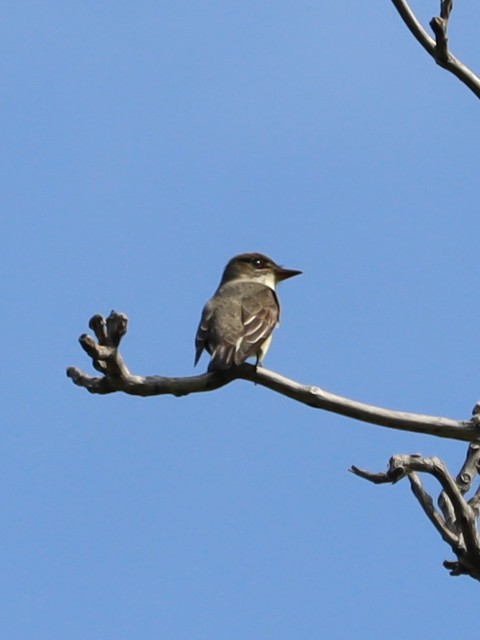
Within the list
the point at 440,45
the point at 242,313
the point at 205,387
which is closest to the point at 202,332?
the point at 242,313

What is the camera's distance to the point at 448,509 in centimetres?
682

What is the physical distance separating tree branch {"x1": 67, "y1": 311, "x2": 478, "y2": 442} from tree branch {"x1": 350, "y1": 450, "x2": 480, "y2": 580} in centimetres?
20

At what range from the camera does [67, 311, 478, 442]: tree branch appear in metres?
6.35

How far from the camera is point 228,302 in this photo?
9.55m

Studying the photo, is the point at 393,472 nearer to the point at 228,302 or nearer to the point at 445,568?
the point at 445,568

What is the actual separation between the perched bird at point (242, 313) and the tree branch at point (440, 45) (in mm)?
2220

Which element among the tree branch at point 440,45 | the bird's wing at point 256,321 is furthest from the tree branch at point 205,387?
the tree branch at point 440,45

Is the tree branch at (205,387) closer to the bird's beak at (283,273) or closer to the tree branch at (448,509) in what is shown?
the tree branch at (448,509)

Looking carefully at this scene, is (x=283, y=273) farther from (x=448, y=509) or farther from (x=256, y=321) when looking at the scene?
(x=448, y=509)

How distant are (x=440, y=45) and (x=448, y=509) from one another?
2.69 metres

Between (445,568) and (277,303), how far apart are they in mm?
3941

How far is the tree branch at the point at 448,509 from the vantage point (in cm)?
640

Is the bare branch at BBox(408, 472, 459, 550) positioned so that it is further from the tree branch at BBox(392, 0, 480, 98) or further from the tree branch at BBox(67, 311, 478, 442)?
the tree branch at BBox(392, 0, 480, 98)

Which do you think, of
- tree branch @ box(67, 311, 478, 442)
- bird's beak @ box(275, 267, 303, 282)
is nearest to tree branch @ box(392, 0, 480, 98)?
tree branch @ box(67, 311, 478, 442)
